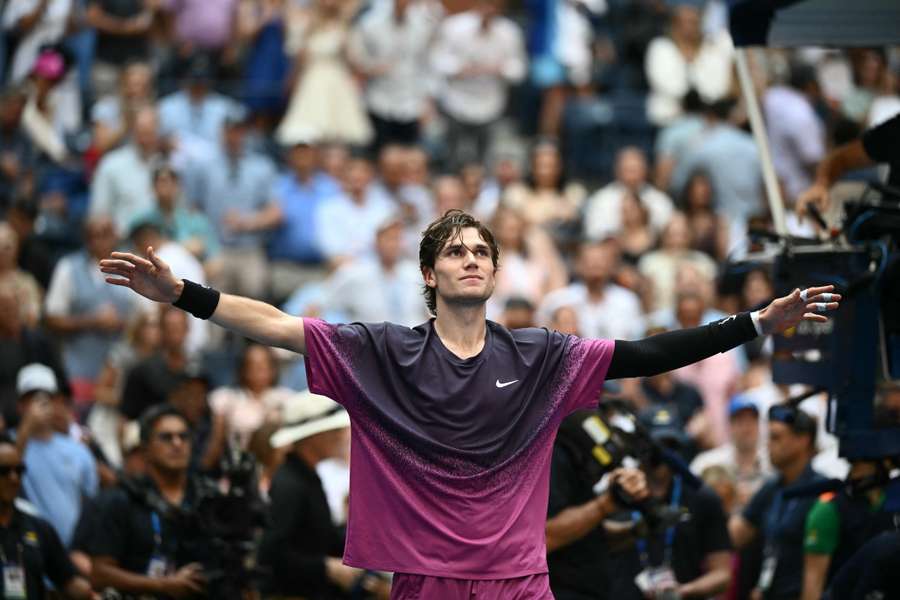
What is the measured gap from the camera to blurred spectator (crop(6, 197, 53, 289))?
14.4 m

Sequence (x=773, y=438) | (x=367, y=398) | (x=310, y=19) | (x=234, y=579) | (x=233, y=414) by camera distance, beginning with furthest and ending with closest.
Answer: (x=310, y=19)
(x=233, y=414)
(x=773, y=438)
(x=234, y=579)
(x=367, y=398)

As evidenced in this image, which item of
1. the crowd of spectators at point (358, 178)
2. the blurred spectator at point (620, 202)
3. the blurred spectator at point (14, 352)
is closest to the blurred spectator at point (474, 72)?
the crowd of spectators at point (358, 178)

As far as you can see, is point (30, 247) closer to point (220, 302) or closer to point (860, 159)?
point (860, 159)

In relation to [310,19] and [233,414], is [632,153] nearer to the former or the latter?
[310,19]

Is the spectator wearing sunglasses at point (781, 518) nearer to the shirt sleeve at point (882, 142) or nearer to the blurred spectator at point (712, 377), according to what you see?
the shirt sleeve at point (882, 142)

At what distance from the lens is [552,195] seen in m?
16.6

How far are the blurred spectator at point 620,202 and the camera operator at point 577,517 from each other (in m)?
7.78

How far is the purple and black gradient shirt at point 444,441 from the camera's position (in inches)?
256

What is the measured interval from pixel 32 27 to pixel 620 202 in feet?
17.8

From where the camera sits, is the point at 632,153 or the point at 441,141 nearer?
the point at 632,153

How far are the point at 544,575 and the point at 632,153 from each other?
33.5ft

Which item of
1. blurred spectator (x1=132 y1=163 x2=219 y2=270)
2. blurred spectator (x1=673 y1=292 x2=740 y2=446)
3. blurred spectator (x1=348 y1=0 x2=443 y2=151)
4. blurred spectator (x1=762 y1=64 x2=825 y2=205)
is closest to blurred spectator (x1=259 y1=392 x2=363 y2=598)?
blurred spectator (x1=673 y1=292 x2=740 y2=446)

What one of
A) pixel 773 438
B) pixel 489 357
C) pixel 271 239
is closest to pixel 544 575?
pixel 489 357

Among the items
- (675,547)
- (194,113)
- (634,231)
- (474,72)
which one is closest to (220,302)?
(675,547)
